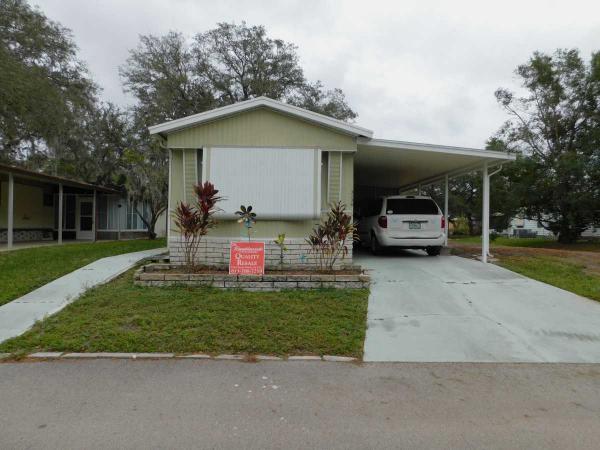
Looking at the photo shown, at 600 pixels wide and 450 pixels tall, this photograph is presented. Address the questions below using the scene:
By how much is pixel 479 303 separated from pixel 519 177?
1703cm

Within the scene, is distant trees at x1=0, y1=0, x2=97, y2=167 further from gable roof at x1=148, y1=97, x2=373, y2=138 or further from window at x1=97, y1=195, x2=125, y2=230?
gable roof at x1=148, y1=97, x2=373, y2=138

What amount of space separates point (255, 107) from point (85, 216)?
1354cm

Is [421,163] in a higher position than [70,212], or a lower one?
higher

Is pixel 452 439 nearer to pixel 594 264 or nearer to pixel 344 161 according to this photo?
pixel 344 161

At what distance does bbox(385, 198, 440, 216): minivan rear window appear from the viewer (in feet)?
33.2

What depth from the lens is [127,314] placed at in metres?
5.51

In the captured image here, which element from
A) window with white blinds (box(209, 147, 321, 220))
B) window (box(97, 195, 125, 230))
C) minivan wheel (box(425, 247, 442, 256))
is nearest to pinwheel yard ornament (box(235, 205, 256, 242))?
window with white blinds (box(209, 147, 321, 220))

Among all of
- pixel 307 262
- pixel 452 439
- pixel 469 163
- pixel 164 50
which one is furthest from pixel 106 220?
pixel 452 439

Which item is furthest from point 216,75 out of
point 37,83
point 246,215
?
point 246,215

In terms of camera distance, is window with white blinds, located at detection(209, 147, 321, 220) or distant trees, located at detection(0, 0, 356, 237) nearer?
window with white blinds, located at detection(209, 147, 321, 220)

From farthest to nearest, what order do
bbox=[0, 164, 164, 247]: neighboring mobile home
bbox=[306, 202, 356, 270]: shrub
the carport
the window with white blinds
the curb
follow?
bbox=[0, 164, 164, 247]: neighboring mobile home, the carport, the window with white blinds, bbox=[306, 202, 356, 270]: shrub, the curb

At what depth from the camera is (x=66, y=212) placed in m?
18.5

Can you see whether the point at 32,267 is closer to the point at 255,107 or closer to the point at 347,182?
the point at 255,107

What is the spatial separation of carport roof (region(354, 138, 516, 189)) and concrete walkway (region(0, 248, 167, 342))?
226 inches
